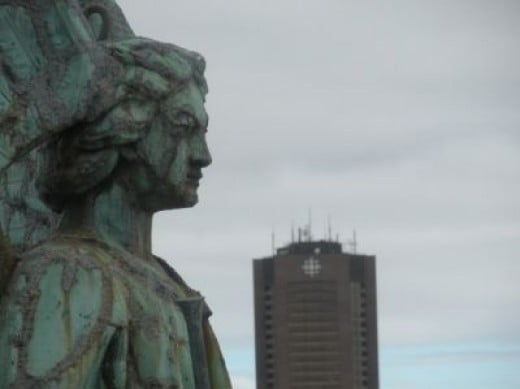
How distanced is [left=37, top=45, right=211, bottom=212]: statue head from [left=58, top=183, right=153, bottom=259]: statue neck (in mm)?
41

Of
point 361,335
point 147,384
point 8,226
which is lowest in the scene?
point 147,384

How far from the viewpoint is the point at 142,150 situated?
16156mm

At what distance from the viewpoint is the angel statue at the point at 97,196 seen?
15562mm

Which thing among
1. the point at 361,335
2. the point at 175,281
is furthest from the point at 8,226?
the point at 361,335

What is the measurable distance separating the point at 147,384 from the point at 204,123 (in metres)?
1.73

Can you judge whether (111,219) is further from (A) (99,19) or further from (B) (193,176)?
(A) (99,19)

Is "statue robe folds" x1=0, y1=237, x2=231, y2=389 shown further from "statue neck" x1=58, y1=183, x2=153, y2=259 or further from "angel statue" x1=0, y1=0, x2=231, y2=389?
"statue neck" x1=58, y1=183, x2=153, y2=259

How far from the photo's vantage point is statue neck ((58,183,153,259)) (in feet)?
53.2

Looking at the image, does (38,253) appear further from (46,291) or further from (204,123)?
(204,123)

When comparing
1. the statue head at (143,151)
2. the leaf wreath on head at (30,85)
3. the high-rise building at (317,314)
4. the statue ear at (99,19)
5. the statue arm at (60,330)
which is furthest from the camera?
the high-rise building at (317,314)

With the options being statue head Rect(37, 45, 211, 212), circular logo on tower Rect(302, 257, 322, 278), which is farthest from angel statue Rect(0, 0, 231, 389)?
circular logo on tower Rect(302, 257, 322, 278)

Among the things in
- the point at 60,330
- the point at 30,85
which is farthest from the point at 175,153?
the point at 60,330

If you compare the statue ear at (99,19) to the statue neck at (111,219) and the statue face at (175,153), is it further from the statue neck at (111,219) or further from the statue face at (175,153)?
the statue neck at (111,219)

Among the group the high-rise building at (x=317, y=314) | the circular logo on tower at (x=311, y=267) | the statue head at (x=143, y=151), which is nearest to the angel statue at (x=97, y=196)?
the statue head at (x=143, y=151)
